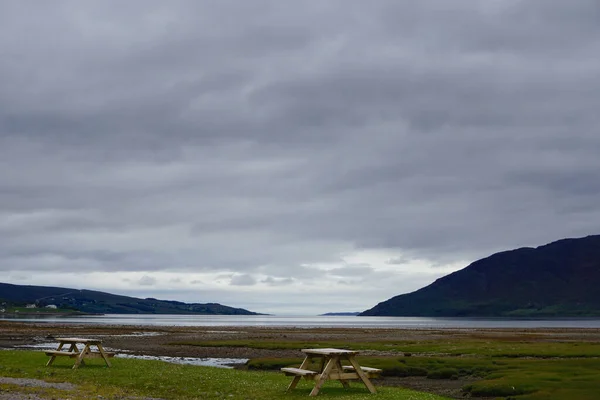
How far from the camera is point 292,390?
30141 millimetres

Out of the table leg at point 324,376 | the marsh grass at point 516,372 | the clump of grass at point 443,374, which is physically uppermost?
the table leg at point 324,376

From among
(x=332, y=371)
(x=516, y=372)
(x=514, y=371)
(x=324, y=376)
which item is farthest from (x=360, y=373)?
(x=514, y=371)

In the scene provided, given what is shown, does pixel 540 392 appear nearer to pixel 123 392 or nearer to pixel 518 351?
pixel 123 392

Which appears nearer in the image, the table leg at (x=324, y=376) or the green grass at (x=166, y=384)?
the table leg at (x=324, y=376)

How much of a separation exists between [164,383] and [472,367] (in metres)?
28.9

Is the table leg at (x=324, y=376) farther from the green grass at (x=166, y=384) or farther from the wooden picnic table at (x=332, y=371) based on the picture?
the green grass at (x=166, y=384)

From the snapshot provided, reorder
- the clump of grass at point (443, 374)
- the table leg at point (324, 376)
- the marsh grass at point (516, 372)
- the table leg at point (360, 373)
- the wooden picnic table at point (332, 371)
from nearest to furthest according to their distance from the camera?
the table leg at point (324, 376) < the wooden picnic table at point (332, 371) < the table leg at point (360, 373) < the marsh grass at point (516, 372) < the clump of grass at point (443, 374)

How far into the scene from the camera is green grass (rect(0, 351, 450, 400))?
93.0ft

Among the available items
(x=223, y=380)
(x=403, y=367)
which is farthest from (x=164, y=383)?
(x=403, y=367)

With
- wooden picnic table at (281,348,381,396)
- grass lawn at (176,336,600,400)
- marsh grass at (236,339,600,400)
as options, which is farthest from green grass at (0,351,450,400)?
grass lawn at (176,336,600,400)

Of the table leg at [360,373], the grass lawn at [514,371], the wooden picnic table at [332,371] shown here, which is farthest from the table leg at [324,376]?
the grass lawn at [514,371]

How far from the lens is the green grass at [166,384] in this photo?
28359mm

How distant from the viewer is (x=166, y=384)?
3266 cm

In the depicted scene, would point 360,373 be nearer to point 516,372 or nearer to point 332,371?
point 332,371
